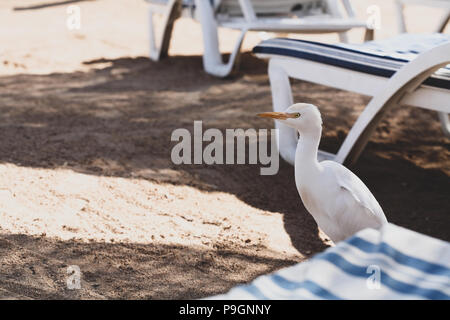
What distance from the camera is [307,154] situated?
9.73ft

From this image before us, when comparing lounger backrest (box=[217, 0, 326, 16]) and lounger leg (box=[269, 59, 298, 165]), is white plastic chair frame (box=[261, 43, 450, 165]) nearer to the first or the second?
lounger leg (box=[269, 59, 298, 165])

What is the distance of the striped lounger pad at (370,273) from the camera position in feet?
6.03

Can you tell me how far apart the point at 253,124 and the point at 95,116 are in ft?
4.08

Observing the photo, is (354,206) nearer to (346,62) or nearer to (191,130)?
(346,62)

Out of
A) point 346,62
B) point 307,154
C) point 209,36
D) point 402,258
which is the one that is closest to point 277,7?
point 209,36

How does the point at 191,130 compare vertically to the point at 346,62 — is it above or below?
below

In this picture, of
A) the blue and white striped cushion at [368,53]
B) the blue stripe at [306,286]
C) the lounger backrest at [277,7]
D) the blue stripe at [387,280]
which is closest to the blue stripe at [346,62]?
the blue and white striped cushion at [368,53]

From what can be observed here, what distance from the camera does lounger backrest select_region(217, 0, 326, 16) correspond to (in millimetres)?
6855

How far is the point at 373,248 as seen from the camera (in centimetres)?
203

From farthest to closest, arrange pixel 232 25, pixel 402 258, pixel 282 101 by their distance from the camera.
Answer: pixel 232 25 < pixel 282 101 < pixel 402 258

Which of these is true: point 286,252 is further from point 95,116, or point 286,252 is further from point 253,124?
point 95,116

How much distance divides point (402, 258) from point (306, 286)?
1.07 ft

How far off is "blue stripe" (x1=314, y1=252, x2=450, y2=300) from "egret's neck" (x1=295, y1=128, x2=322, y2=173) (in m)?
0.97
